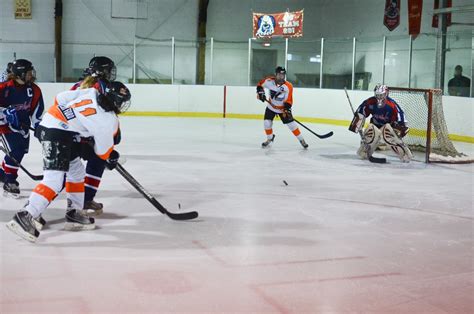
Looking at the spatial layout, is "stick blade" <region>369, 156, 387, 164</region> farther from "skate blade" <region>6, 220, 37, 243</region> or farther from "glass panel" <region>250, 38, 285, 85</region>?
"glass panel" <region>250, 38, 285, 85</region>

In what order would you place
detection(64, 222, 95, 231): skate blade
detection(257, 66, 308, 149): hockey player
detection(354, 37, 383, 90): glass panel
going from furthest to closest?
detection(354, 37, 383, 90): glass panel
detection(257, 66, 308, 149): hockey player
detection(64, 222, 95, 231): skate blade

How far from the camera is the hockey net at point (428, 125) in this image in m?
7.87

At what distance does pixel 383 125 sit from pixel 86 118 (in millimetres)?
4903

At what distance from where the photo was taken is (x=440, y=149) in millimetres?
8141

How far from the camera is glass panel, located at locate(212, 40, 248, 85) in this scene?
14812 mm

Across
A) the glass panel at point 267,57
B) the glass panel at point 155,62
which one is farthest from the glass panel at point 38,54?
the glass panel at point 267,57

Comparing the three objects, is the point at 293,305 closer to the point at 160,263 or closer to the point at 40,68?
the point at 160,263

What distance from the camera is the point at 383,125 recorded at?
779cm

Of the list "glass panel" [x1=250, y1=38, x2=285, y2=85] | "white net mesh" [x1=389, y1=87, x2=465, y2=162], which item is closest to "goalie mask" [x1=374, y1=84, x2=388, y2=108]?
"white net mesh" [x1=389, y1=87, x2=465, y2=162]

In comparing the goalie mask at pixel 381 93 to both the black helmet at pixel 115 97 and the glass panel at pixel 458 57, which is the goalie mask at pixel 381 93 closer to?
the glass panel at pixel 458 57

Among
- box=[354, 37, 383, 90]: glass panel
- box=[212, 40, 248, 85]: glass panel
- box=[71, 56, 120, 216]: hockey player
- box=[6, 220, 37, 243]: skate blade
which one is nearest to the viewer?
box=[6, 220, 37, 243]: skate blade

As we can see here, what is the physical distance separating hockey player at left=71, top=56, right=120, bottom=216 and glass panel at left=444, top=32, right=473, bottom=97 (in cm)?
706

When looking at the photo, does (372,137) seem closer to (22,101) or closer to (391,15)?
(22,101)

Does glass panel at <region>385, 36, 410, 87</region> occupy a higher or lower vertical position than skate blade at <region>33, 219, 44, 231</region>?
higher
